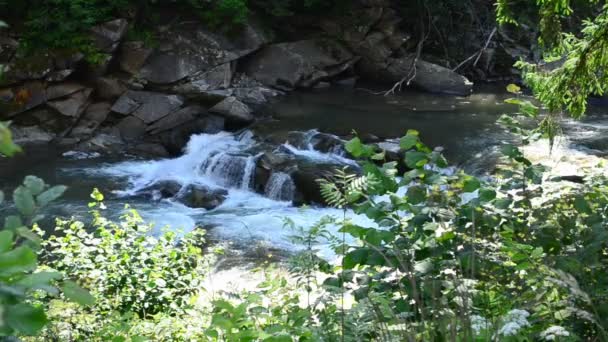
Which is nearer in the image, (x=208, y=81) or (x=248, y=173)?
(x=248, y=173)

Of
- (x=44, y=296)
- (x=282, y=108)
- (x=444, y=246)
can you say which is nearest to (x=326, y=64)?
(x=282, y=108)

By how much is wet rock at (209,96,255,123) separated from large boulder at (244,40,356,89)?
97.9 inches

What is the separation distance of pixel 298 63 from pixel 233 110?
3.69 meters

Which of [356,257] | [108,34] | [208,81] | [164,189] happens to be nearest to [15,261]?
[356,257]

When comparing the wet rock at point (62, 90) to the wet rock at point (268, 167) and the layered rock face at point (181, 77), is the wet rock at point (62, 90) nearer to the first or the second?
the layered rock face at point (181, 77)

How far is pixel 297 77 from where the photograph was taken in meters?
17.9

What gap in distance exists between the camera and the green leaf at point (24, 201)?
59.4 inches

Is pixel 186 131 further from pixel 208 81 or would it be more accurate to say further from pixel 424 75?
pixel 424 75

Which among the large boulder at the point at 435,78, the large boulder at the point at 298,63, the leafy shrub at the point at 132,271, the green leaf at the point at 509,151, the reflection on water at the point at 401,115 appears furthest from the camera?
the large boulder at the point at 435,78

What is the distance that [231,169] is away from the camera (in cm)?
1252

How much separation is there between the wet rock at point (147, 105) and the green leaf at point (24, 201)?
13208mm

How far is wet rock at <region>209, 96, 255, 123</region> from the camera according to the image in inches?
587

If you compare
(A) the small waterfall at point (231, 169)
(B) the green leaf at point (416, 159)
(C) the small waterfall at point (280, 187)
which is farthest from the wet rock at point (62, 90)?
(B) the green leaf at point (416, 159)

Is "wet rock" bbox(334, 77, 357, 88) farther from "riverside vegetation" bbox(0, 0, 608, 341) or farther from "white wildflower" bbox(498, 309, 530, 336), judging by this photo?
"white wildflower" bbox(498, 309, 530, 336)
